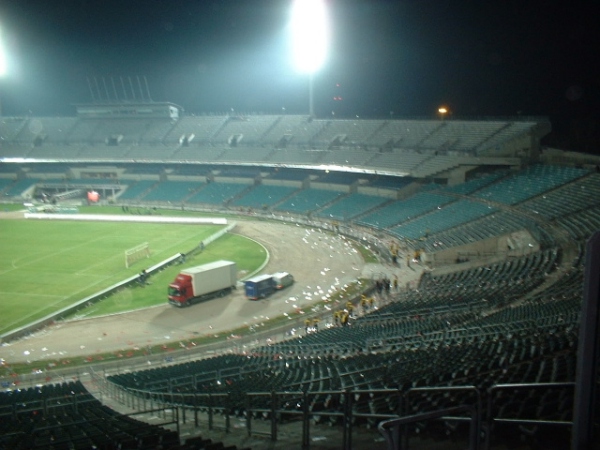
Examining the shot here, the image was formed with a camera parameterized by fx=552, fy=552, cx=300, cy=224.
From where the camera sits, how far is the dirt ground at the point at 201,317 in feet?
73.0

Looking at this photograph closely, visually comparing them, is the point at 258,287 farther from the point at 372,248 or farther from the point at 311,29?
the point at 311,29

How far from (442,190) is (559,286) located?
26.2 metres

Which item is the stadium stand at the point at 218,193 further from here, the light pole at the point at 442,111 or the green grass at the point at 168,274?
the light pole at the point at 442,111

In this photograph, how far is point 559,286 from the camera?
19391mm

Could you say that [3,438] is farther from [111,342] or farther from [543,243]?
[543,243]

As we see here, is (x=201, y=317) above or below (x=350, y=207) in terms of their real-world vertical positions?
below

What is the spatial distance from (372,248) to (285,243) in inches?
265

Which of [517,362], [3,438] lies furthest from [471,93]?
[3,438]

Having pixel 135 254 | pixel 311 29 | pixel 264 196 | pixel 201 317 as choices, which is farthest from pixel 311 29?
pixel 201 317

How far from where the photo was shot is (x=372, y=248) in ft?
127

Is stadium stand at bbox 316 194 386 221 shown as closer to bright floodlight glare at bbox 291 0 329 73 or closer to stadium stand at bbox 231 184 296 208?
stadium stand at bbox 231 184 296 208

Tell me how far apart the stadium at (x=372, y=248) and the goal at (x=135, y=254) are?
9.10 m

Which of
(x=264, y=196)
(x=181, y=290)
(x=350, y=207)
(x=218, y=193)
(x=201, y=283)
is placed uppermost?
(x=218, y=193)

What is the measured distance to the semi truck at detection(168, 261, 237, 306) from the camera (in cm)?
2689
